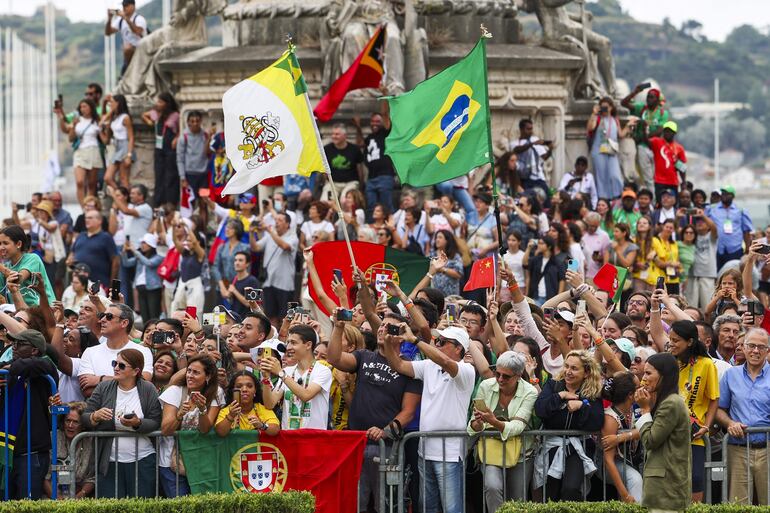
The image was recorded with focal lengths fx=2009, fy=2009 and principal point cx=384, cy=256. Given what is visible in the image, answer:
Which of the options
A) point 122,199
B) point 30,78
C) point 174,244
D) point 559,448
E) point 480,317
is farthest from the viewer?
point 30,78

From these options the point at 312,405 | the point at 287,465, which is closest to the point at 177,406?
the point at 287,465

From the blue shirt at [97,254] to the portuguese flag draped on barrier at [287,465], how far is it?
755 centimetres

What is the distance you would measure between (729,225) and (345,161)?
4497mm

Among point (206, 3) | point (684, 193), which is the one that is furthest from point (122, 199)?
point (684, 193)

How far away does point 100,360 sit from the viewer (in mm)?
14711

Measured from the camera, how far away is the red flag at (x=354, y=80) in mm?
21109

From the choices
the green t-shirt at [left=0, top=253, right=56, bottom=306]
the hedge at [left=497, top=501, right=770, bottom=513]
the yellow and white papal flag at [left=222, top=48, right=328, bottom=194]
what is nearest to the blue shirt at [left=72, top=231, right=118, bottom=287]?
the green t-shirt at [left=0, top=253, right=56, bottom=306]

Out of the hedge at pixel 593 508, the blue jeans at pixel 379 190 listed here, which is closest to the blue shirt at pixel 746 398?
the hedge at pixel 593 508

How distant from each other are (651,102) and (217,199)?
6664 millimetres

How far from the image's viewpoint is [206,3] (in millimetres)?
26266

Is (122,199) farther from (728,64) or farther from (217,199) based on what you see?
(728,64)

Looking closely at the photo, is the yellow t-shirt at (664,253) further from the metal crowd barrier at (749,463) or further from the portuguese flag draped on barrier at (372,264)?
the metal crowd barrier at (749,463)

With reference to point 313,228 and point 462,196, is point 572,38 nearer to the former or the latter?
point 462,196


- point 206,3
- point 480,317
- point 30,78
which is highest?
point 30,78
